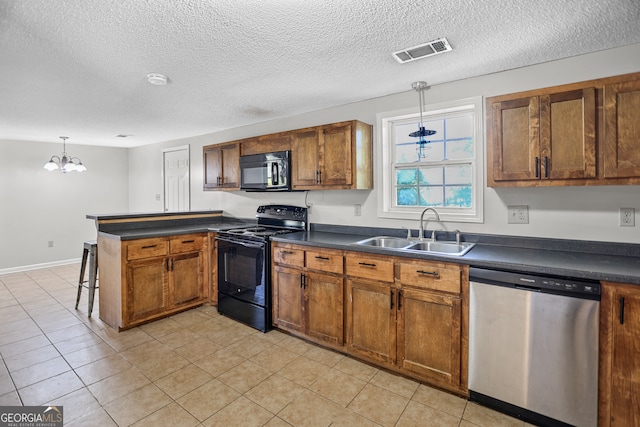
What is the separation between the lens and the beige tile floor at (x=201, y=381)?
6.53 feet

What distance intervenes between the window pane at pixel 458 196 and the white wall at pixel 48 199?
6429mm

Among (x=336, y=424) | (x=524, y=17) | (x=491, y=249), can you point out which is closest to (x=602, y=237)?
(x=491, y=249)


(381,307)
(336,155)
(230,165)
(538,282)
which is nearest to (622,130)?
(538,282)

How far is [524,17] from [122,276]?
3734 mm

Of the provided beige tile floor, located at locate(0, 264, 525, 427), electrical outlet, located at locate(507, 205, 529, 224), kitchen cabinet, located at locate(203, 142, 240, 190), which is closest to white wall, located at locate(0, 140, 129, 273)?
beige tile floor, located at locate(0, 264, 525, 427)

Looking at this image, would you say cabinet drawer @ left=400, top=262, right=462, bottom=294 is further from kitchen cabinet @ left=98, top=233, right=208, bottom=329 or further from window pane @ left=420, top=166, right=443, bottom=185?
kitchen cabinet @ left=98, top=233, right=208, bottom=329

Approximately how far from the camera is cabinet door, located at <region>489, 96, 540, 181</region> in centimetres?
214

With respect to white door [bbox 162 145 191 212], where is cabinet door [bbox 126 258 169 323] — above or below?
below

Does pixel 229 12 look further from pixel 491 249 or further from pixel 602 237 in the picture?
pixel 602 237

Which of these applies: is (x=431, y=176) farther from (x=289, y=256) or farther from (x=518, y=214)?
(x=289, y=256)

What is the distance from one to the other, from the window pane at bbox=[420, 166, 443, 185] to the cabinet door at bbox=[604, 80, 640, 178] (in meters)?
1.21

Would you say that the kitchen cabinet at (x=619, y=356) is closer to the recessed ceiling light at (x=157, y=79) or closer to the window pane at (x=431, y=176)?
the window pane at (x=431, y=176)

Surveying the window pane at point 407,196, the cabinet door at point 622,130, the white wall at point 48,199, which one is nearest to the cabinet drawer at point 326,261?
the window pane at point 407,196

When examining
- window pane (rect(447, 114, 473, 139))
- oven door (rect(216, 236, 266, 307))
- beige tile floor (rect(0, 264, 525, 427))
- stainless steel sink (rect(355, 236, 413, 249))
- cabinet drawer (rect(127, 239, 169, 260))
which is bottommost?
beige tile floor (rect(0, 264, 525, 427))
